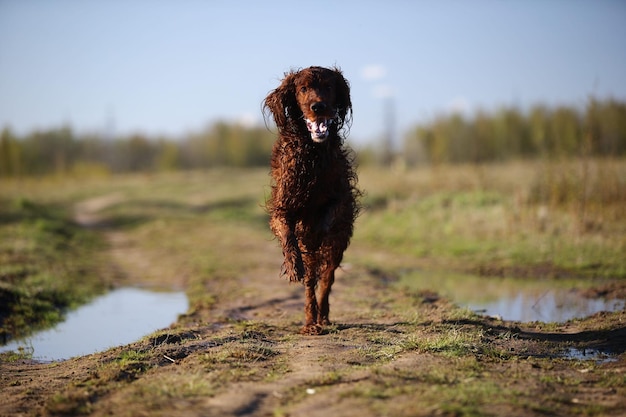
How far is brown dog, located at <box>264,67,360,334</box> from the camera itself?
6.18 metres

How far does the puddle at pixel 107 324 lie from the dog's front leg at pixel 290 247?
241 cm

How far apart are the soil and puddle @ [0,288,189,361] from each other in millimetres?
762

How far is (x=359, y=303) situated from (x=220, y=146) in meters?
66.7

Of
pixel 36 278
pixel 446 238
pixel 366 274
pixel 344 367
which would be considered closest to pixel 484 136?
pixel 446 238

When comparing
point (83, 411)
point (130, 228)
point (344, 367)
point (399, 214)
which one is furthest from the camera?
point (130, 228)

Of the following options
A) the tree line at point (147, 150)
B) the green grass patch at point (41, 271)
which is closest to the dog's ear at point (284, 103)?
the green grass patch at point (41, 271)

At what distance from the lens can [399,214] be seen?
20.6 metres

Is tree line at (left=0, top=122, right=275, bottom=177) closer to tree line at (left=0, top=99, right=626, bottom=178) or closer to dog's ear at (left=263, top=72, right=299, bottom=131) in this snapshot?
tree line at (left=0, top=99, right=626, bottom=178)

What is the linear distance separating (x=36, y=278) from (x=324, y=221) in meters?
6.97

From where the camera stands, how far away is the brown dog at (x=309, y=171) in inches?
243

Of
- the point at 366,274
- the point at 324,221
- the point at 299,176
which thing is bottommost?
the point at 366,274

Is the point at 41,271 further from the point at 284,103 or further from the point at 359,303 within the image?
the point at 284,103

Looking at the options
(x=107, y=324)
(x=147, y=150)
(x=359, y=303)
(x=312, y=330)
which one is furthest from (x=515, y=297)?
(x=147, y=150)

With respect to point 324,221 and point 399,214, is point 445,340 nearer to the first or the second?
point 324,221
